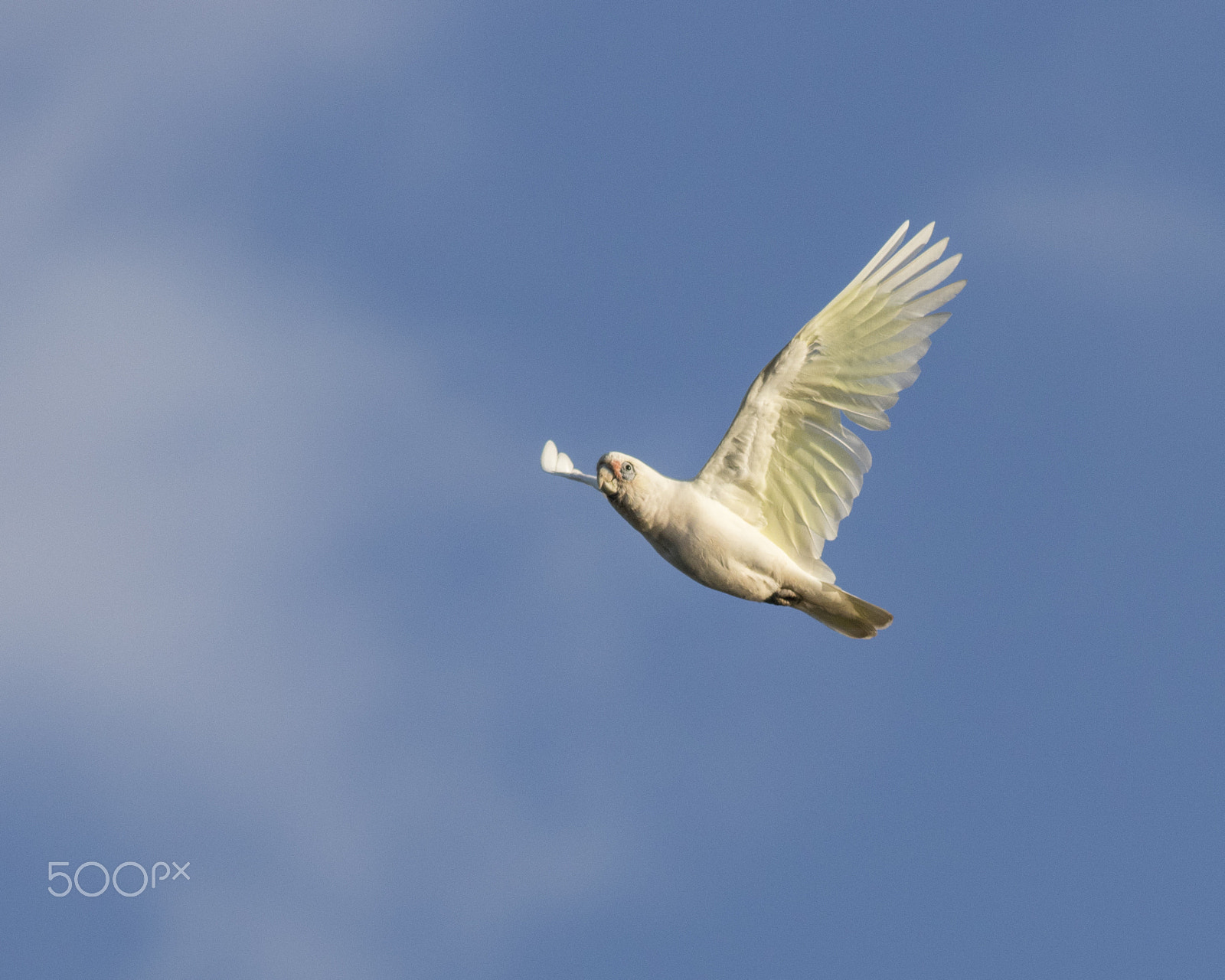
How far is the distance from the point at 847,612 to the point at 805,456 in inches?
67.4

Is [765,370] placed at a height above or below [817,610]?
above

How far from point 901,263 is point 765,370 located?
183 cm

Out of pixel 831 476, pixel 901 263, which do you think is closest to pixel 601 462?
pixel 831 476

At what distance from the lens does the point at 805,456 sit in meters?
19.5

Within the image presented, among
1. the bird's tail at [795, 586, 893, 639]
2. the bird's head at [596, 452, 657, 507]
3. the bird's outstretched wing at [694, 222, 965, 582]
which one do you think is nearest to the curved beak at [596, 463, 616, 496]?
the bird's head at [596, 452, 657, 507]

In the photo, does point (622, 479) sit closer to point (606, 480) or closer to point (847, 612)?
point (606, 480)

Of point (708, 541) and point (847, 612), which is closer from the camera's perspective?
point (708, 541)

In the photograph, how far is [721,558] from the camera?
19031mm

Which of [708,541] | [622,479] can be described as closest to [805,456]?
[708,541]

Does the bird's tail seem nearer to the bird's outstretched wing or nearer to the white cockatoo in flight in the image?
the white cockatoo in flight

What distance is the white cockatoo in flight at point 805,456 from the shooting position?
19.1m

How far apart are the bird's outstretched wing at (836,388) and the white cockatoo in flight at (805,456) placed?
0.01m

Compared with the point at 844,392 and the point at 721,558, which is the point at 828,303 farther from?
the point at 721,558

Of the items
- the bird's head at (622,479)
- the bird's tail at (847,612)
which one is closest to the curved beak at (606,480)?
the bird's head at (622,479)
